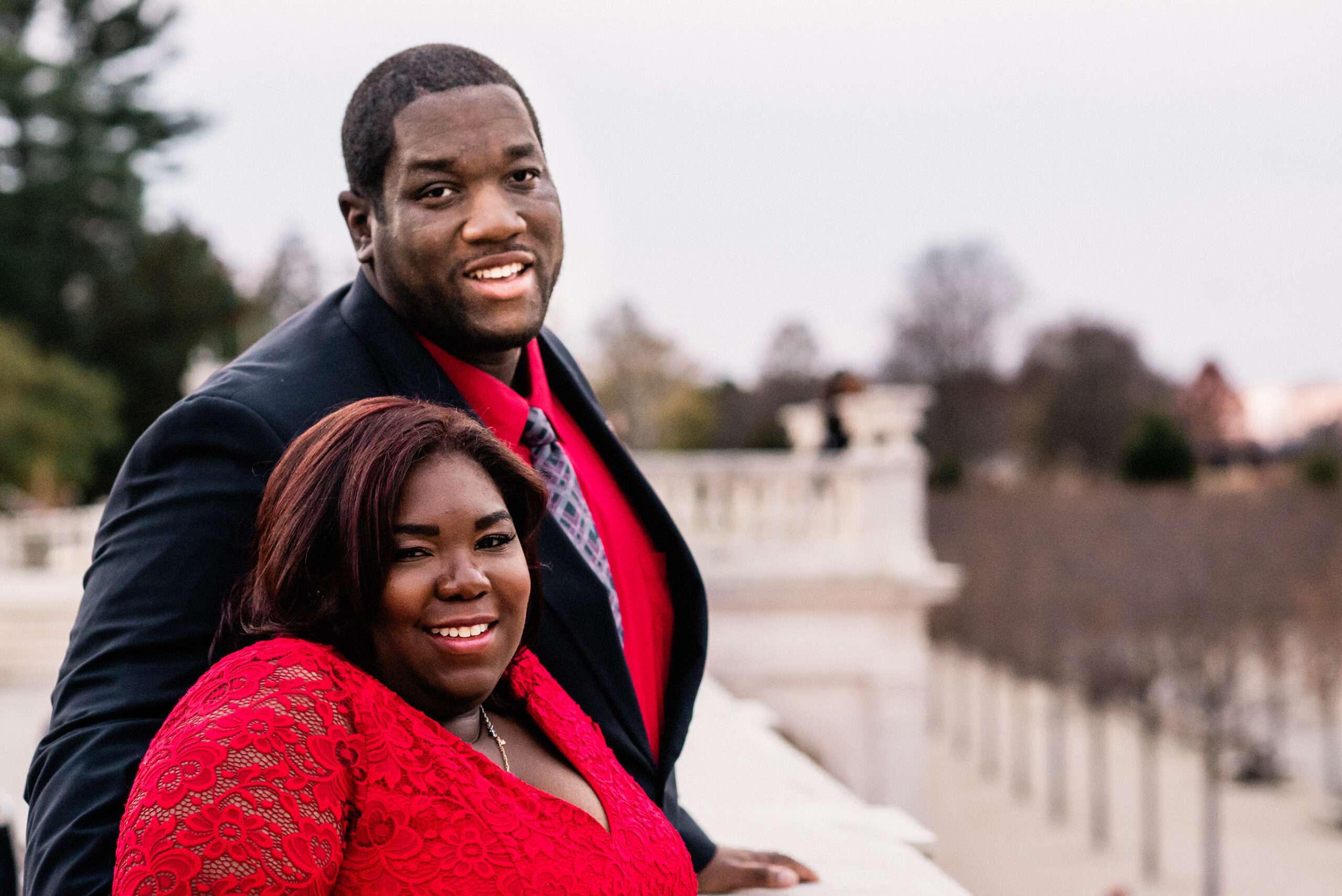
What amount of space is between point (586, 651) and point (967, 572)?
28.2 m

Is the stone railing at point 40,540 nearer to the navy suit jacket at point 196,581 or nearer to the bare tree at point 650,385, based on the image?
the navy suit jacket at point 196,581

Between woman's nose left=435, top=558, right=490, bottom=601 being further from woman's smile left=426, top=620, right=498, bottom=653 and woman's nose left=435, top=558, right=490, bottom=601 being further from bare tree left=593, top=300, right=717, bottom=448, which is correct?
bare tree left=593, top=300, right=717, bottom=448

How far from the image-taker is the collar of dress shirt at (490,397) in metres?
2.08

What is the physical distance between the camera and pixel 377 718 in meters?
1.47

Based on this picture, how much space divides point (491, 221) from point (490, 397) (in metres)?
0.29

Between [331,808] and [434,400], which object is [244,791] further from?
[434,400]

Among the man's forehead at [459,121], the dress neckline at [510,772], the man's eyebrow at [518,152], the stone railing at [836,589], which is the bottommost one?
the stone railing at [836,589]

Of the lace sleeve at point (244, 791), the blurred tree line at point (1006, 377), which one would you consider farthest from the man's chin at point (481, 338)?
the blurred tree line at point (1006, 377)

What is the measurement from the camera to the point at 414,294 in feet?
6.55

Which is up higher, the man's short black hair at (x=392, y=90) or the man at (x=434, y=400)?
the man's short black hair at (x=392, y=90)

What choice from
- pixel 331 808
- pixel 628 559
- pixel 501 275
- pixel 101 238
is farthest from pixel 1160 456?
pixel 331 808

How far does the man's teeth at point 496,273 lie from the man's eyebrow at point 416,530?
52cm

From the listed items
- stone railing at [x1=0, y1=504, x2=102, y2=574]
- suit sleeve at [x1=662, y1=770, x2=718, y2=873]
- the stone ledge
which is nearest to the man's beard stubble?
suit sleeve at [x1=662, y1=770, x2=718, y2=873]

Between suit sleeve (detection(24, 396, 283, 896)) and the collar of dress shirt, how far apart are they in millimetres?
368
